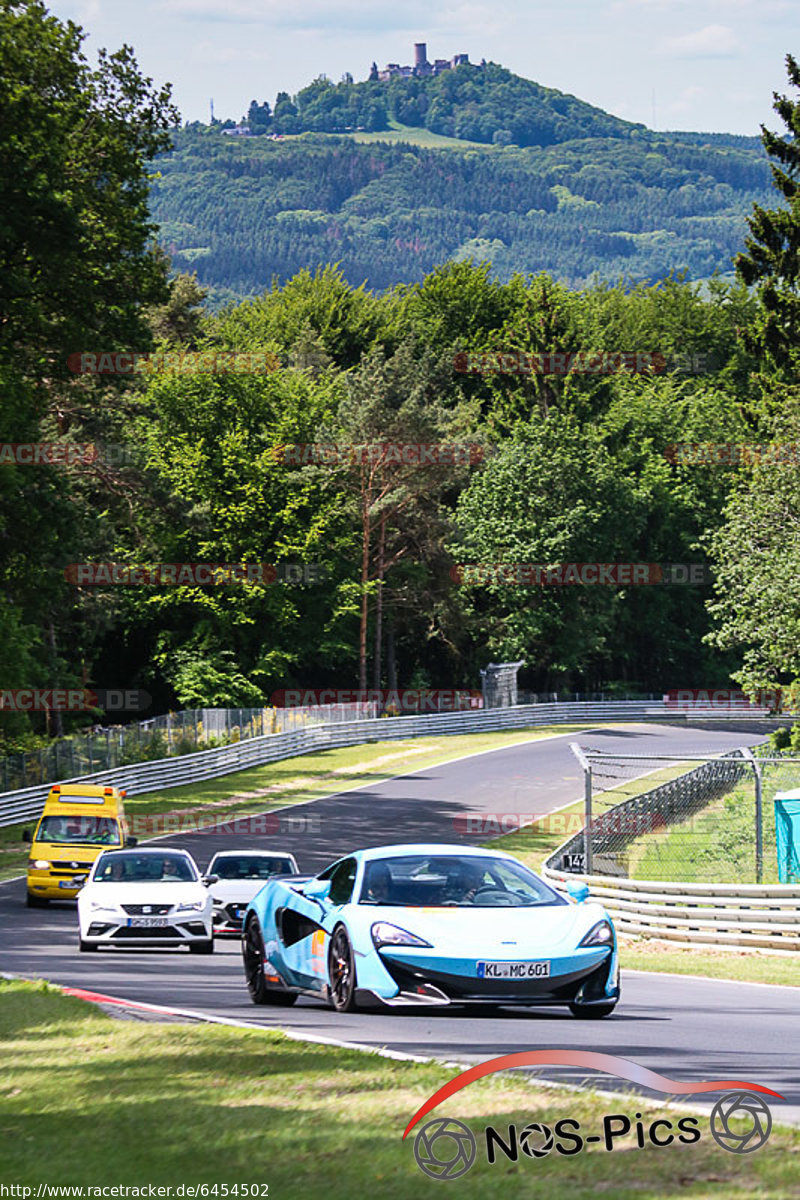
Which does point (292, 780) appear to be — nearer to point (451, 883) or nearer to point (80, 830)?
point (80, 830)

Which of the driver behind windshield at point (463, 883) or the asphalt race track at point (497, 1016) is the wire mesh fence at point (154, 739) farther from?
the driver behind windshield at point (463, 883)

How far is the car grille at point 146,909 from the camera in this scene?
19141mm

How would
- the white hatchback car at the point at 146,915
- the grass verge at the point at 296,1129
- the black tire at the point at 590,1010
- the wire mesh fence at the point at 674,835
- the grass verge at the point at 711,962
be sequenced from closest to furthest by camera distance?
the grass verge at the point at 296,1129, the black tire at the point at 590,1010, the grass verge at the point at 711,962, the white hatchback car at the point at 146,915, the wire mesh fence at the point at 674,835

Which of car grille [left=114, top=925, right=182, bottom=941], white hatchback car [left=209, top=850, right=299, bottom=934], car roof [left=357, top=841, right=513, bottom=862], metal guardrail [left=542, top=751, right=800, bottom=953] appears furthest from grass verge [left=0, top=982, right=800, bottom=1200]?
white hatchback car [left=209, top=850, right=299, bottom=934]

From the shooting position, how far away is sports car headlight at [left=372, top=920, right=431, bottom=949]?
10.7 m

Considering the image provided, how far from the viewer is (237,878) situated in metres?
23.9

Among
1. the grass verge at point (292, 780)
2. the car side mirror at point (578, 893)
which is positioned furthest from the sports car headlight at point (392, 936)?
the grass verge at point (292, 780)

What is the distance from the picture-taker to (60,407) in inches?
2165

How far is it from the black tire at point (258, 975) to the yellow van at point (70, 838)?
13708 mm

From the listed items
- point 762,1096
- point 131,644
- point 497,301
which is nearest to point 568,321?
point 497,301

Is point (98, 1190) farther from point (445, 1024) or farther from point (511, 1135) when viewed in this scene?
point (445, 1024)

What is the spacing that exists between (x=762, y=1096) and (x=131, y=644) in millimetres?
67256

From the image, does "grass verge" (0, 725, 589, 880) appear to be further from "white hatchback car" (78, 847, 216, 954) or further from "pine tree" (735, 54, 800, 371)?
"pine tree" (735, 54, 800, 371)

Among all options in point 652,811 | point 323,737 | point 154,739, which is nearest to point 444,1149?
point 652,811
